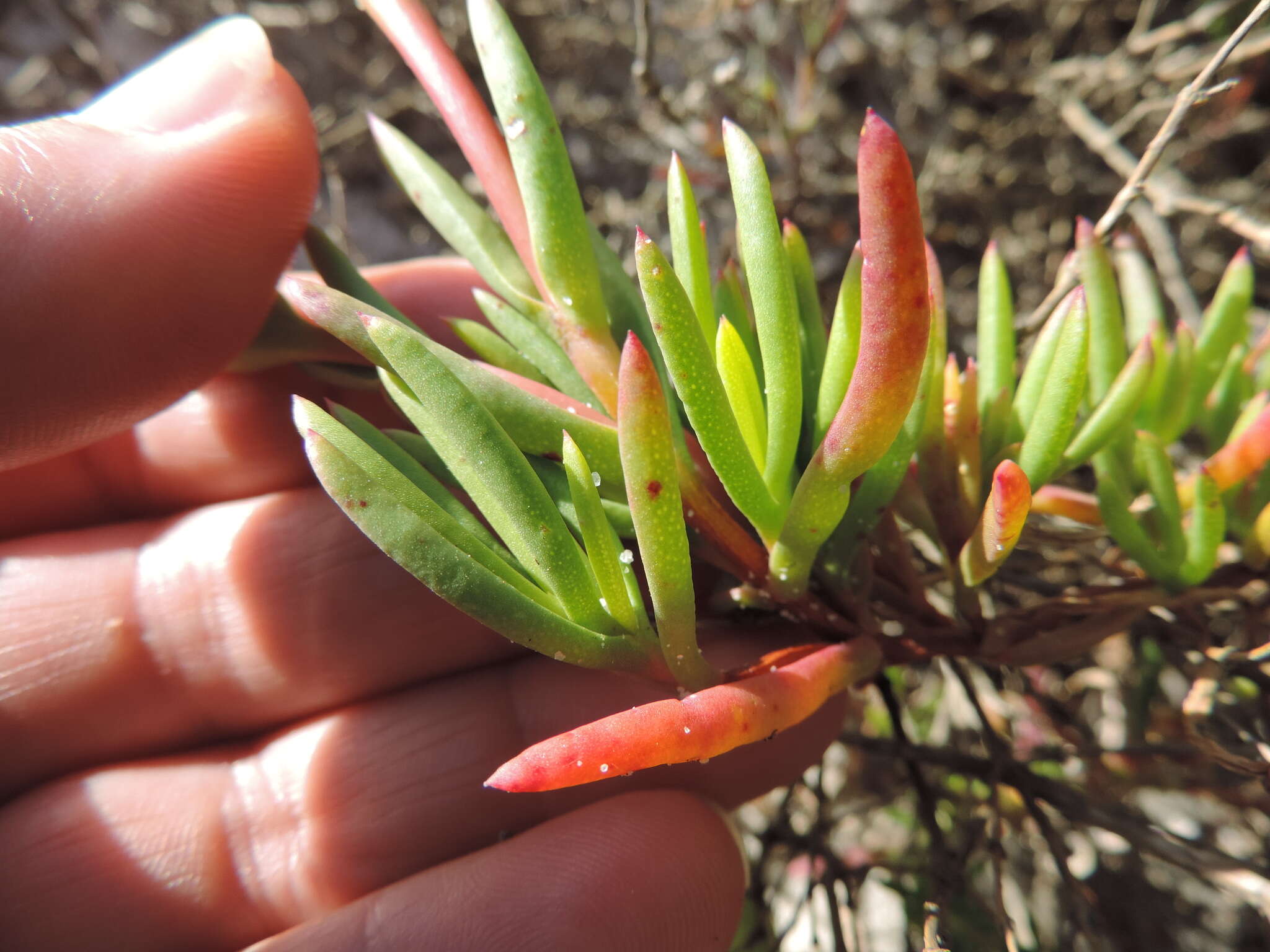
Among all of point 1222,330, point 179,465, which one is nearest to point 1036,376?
point 1222,330

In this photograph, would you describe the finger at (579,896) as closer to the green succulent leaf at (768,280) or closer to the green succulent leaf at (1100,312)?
the green succulent leaf at (768,280)

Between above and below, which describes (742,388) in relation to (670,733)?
above

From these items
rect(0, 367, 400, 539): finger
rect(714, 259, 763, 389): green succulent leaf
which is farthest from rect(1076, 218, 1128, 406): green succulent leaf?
rect(0, 367, 400, 539): finger

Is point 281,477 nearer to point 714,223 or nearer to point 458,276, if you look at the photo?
point 458,276

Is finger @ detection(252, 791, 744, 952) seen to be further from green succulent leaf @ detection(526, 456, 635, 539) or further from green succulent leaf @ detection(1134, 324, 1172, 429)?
green succulent leaf @ detection(1134, 324, 1172, 429)

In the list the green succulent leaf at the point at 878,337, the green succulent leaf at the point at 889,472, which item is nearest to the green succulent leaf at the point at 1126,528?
the green succulent leaf at the point at 889,472

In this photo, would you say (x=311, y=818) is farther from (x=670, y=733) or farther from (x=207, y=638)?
(x=670, y=733)
